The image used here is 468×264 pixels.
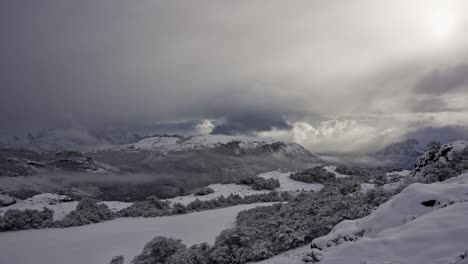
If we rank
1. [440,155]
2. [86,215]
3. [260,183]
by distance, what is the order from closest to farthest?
[440,155] < [86,215] < [260,183]

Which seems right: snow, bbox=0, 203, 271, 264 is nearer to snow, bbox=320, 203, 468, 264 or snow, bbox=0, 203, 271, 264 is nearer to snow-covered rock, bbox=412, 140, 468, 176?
snow-covered rock, bbox=412, 140, 468, 176

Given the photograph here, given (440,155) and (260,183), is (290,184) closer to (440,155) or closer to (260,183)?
(260,183)

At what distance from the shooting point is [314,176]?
7944 centimetres

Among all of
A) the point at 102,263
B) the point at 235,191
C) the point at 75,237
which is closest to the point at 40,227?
the point at 75,237

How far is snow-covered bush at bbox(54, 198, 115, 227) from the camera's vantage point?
41969mm

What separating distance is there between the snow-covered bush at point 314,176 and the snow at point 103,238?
3575cm

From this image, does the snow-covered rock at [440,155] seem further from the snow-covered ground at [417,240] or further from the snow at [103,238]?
the snow at [103,238]

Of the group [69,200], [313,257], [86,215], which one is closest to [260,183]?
[69,200]

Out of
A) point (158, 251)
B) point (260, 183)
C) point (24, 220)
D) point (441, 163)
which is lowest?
point (158, 251)

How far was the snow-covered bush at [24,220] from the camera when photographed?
131ft

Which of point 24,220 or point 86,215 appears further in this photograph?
point 86,215

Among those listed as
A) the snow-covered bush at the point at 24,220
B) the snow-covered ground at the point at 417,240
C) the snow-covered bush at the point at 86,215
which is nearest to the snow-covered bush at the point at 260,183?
the snow-covered bush at the point at 86,215

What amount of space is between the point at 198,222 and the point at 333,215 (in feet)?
63.7

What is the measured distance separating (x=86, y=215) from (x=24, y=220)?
6.64m
